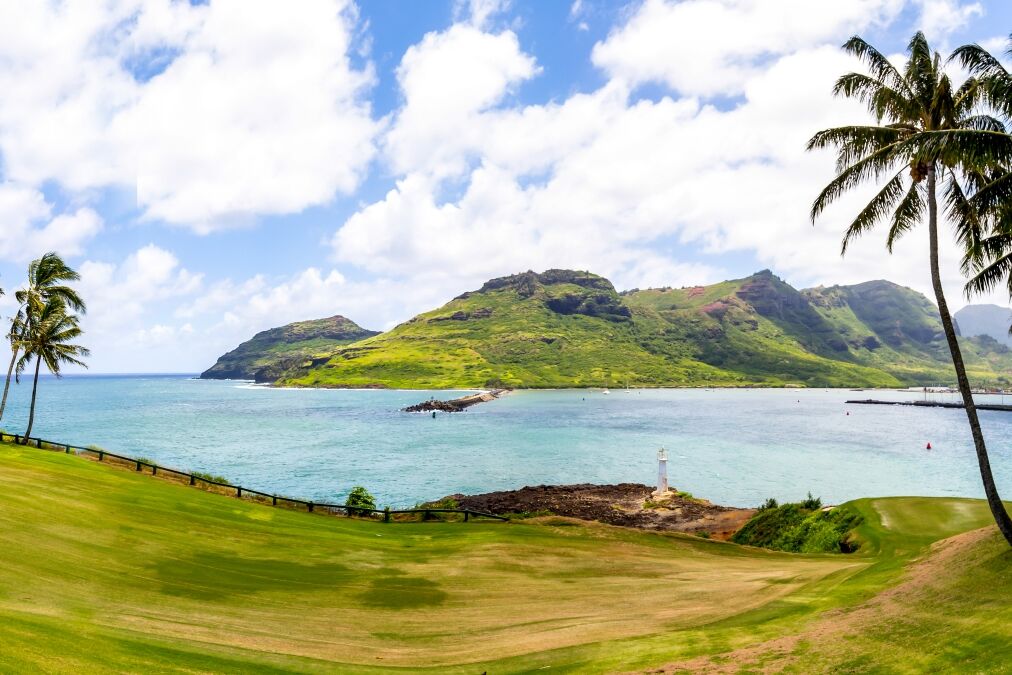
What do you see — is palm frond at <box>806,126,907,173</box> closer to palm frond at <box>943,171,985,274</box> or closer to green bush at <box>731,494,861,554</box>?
palm frond at <box>943,171,985,274</box>

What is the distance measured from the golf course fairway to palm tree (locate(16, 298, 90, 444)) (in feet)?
91.0

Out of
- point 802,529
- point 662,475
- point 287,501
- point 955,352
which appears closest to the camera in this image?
point 955,352

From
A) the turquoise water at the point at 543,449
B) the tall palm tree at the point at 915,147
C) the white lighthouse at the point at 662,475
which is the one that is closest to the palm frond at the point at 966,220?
the tall palm tree at the point at 915,147

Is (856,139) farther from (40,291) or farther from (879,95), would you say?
(40,291)

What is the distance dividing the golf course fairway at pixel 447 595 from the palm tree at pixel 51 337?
91.0 feet

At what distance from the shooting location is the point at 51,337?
174 ft

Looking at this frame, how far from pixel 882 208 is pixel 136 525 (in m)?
32.7

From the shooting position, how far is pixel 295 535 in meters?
28.9

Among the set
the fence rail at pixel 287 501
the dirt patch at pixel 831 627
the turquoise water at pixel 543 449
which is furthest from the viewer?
the turquoise water at pixel 543 449

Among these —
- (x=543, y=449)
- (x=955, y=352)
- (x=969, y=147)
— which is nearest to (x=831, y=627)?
(x=955, y=352)

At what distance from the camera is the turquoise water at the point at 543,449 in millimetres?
76562

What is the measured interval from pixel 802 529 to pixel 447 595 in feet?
84.5

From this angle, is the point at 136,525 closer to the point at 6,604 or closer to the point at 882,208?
the point at 6,604

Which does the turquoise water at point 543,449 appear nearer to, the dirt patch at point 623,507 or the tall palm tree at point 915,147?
the dirt patch at point 623,507
